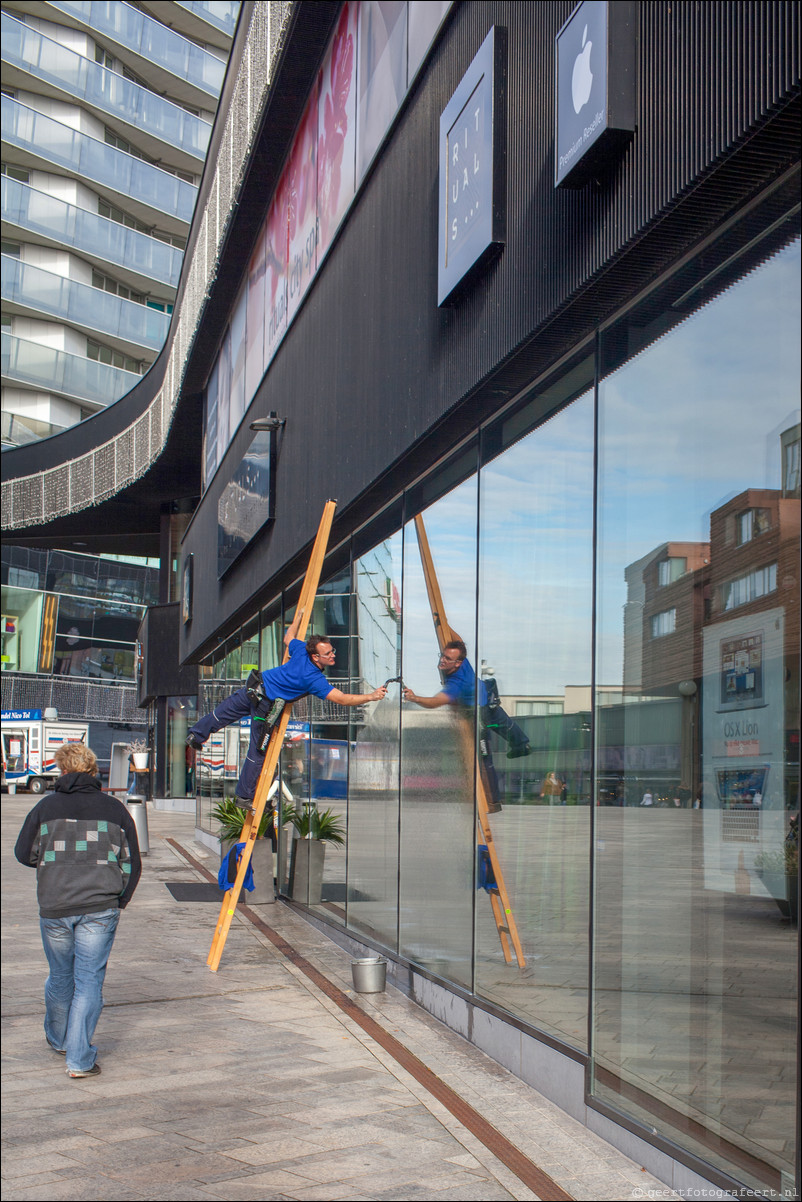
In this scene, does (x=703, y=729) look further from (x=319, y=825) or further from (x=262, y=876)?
(x=262, y=876)

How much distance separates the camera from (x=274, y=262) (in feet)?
48.3

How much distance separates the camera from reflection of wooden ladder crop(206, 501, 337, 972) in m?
9.91

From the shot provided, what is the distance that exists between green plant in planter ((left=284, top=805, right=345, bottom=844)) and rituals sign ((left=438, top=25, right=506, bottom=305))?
6630 millimetres

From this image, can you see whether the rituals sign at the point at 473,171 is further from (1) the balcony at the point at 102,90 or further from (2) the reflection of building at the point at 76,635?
(1) the balcony at the point at 102,90

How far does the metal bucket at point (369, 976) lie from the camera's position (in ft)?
28.7

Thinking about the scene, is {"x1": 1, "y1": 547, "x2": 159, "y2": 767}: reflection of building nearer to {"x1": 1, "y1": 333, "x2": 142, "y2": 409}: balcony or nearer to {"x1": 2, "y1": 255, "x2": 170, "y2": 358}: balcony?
{"x1": 1, "y1": 333, "x2": 142, "y2": 409}: balcony

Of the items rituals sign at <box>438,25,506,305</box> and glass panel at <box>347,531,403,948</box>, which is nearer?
rituals sign at <box>438,25,506,305</box>

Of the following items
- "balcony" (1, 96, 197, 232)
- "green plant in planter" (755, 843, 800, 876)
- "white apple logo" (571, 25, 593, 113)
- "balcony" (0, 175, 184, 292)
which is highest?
"balcony" (1, 96, 197, 232)

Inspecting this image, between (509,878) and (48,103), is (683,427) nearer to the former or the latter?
(509,878)

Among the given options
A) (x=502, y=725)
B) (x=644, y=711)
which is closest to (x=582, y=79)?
(x=644, y=711)

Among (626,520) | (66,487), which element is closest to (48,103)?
(66,487)

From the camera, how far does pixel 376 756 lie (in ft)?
34.2

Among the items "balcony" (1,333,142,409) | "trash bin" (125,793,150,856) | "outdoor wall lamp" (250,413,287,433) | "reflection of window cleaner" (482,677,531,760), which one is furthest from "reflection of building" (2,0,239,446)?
"reflection of window cleaner" (482,677,531,760)

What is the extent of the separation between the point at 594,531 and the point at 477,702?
6.75 ft
